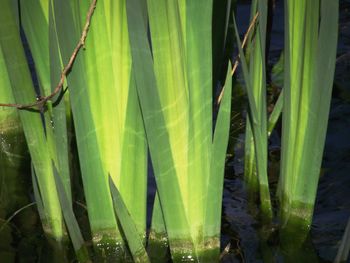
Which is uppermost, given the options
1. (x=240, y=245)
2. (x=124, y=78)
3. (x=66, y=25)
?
Result: (x=66, y=25)

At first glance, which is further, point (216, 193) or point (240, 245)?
point (240, 245)

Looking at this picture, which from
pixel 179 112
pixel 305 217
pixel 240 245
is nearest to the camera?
pixel 179 112

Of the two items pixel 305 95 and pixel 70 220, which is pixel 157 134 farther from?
pixel 305 95

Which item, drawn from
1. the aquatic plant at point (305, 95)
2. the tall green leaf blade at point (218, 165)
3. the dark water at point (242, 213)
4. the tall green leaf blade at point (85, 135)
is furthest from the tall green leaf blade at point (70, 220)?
the aquatic plant at point (305, 95)

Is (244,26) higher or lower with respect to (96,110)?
lower

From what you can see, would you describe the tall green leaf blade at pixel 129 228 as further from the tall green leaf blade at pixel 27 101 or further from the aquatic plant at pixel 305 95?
the aquatic plant at pixel 305 95

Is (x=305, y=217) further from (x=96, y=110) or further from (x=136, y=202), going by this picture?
(x=96, y=110)

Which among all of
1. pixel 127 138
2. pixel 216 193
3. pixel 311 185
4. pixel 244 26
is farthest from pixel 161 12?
pixel 244 26

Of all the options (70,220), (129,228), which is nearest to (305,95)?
(129,228)
